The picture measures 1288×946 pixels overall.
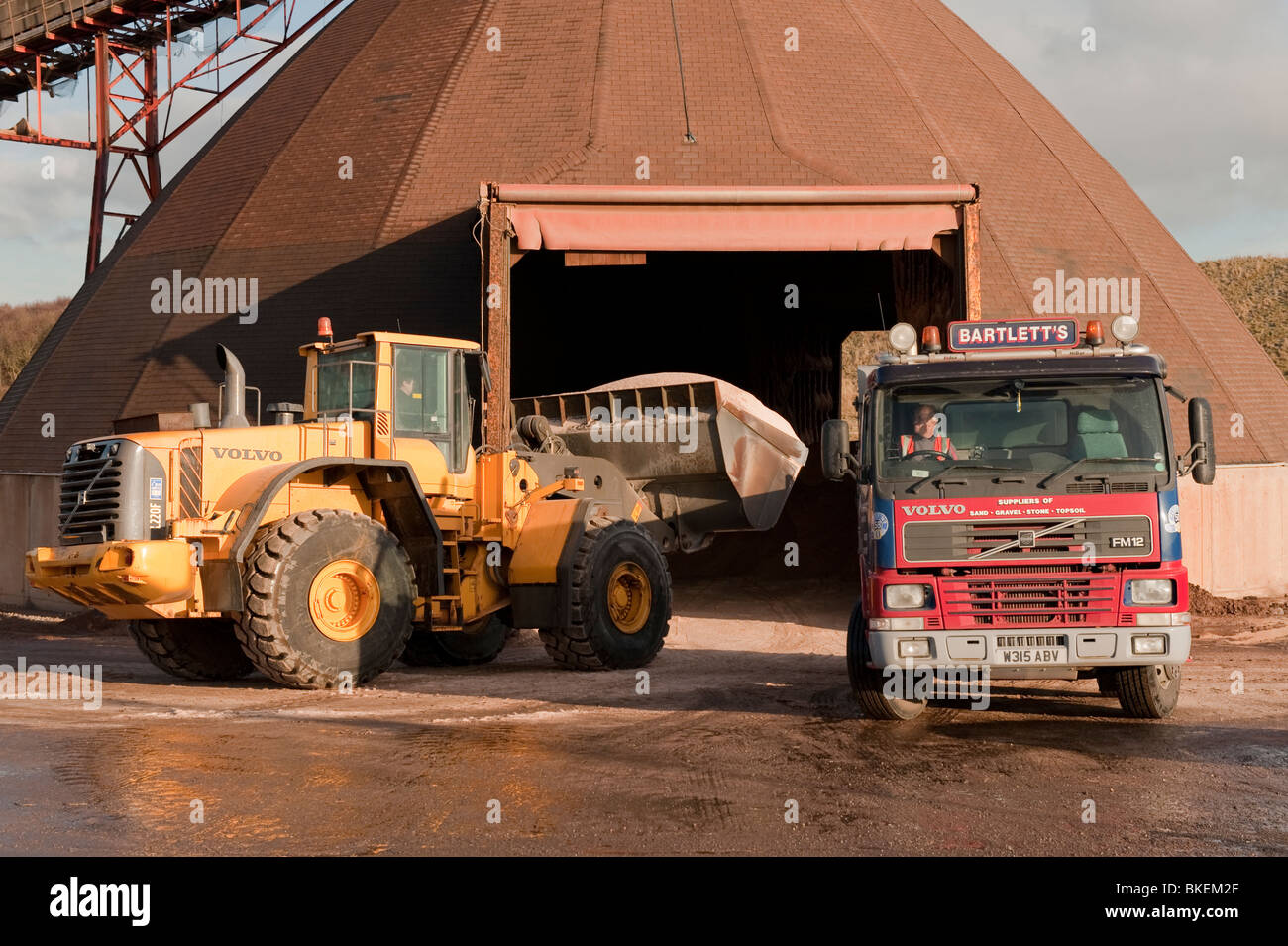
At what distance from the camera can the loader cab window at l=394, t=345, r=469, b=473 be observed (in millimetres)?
13719

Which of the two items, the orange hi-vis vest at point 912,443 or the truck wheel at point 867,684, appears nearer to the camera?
the orange hi-vis vest at point 912,443

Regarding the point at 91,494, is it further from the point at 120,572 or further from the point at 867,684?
the point at 867,684

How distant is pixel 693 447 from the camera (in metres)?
18.4

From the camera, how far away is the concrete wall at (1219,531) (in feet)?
73.7

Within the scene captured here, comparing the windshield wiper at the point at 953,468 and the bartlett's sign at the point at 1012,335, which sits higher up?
the bartlett's sign at the point at 1012,335

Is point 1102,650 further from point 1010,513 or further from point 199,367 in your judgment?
point 199,367

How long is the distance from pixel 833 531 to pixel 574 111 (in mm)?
9689

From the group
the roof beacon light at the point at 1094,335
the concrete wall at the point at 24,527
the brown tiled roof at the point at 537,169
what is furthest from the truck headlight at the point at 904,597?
the concrete wall at the point at 24,527

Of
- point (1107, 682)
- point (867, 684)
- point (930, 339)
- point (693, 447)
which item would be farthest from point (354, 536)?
point (1107, 682)

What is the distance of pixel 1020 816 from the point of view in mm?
7594

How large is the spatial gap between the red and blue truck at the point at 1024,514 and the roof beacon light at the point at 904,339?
0.95ft

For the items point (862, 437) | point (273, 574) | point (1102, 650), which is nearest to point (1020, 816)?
point (1102, 650)

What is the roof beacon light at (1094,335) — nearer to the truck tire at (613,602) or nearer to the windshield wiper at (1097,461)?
the windshield wiper at (1097,461)

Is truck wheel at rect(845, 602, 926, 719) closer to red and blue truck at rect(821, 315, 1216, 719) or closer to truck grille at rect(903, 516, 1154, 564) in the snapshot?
red and blue truck at rect(821, 315, 1216, 719)
